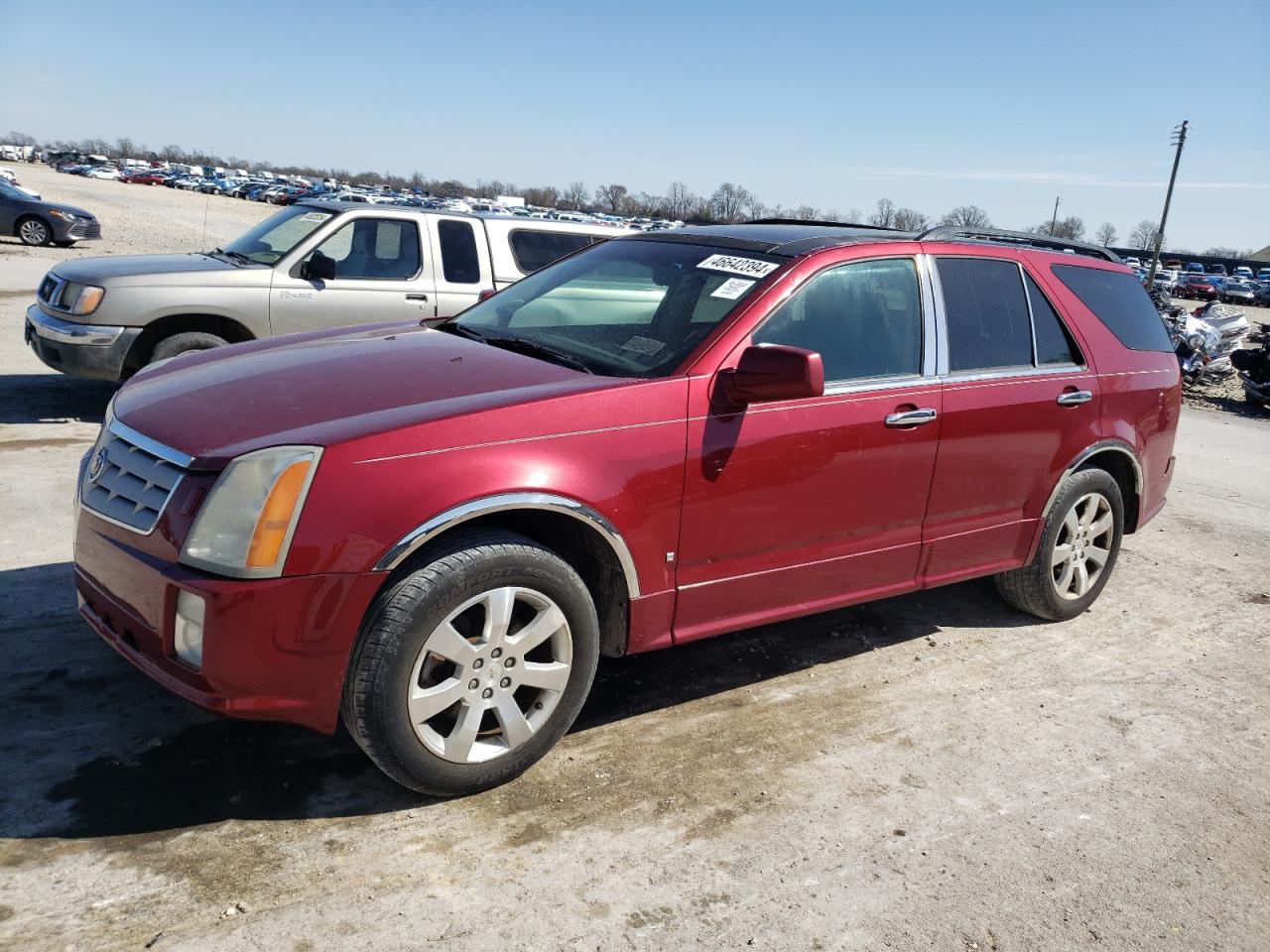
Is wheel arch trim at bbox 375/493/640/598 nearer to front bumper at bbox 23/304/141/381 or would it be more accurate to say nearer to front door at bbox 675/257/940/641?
front door at bbox 675/257/940/641

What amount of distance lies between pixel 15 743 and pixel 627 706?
2103 millimetres

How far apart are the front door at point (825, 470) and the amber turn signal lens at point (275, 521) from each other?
4.32ft

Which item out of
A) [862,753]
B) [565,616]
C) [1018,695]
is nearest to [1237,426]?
[1018,695]

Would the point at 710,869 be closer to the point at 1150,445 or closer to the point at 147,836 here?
the point at 147,836

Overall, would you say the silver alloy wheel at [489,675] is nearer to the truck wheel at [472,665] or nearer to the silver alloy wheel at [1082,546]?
the truck wheel at [472,665]

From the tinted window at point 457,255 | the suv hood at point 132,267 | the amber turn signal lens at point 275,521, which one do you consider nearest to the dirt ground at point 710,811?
the amber turn signal lens at point 275,521

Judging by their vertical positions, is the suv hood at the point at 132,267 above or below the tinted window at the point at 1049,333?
below

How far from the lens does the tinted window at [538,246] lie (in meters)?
8.50

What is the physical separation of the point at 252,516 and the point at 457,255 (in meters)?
5.87

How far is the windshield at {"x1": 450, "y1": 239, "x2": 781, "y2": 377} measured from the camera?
12.3ft

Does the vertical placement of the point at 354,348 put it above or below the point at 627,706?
above

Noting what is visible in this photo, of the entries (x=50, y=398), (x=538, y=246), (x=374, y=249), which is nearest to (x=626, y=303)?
(x=374, y=249)

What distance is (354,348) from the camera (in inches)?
156

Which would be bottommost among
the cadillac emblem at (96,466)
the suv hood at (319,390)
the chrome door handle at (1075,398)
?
the cadillac emblem at (96,466)
